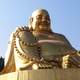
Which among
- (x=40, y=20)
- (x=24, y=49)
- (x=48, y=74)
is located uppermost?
(x=40, y=20)

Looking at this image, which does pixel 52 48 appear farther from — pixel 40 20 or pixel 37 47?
pixel 40 20

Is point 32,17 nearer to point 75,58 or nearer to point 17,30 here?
point 17,30

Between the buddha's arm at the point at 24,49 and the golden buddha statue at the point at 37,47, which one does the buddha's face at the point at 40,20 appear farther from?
the buddha's arm at the point at 24,49

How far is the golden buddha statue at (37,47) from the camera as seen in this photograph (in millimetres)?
7853

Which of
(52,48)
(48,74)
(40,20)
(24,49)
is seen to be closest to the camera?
(48,74)

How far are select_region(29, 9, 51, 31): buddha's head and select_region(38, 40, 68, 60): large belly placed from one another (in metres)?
0.65

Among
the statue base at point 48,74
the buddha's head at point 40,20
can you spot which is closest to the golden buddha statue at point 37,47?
the buddha's head at point 40,20

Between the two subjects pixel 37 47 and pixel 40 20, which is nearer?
pixel 37 47

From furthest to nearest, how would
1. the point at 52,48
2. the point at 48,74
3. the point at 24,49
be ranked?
the point at 52,48, the point at 24,49, the point at 48,74

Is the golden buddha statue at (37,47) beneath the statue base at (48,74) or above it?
above

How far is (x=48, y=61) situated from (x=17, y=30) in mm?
1471

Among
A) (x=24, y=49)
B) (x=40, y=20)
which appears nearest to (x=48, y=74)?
(x=24, y=49)

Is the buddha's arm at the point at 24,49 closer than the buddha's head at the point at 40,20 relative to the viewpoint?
Yes

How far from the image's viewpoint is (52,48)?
27.7ft
